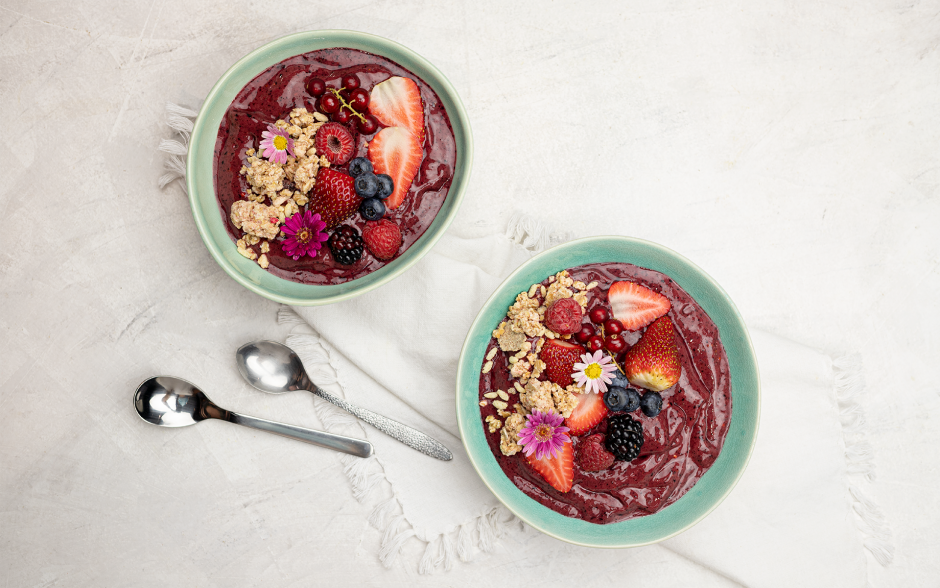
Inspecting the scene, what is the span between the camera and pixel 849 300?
2818mm

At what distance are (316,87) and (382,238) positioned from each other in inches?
28.5

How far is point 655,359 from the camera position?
2232 millimetres

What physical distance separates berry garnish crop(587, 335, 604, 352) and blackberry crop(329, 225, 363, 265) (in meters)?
1.05

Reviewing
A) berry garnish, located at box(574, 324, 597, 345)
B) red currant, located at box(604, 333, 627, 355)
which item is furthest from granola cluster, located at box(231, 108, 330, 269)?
red currant, located at box(604, 333, 627, 355)

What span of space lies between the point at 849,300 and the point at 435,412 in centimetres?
214

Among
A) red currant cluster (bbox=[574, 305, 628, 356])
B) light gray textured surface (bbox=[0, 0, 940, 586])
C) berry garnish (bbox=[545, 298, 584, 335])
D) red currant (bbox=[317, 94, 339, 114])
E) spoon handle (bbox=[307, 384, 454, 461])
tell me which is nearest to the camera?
berry garnish (bbox=[545, 298, 584, 335])

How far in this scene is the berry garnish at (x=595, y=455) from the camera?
7.43 feet

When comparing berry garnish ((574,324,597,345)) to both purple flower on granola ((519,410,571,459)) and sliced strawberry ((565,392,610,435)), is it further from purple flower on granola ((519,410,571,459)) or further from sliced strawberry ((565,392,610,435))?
purple flower on granola ((519,410,571,459))

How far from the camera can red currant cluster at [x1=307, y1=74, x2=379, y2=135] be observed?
244 cm

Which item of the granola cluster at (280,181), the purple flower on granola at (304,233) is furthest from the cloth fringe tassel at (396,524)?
the granola cluster at (280,181)

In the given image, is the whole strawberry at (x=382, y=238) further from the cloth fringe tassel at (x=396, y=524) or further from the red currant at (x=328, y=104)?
the cloth fringe tassel at (x=396, y=524)

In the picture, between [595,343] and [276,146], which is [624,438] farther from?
[276,146]

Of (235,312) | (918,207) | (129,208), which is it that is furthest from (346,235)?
(918,207)

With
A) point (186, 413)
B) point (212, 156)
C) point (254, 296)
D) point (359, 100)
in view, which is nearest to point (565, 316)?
point (359, 100)
